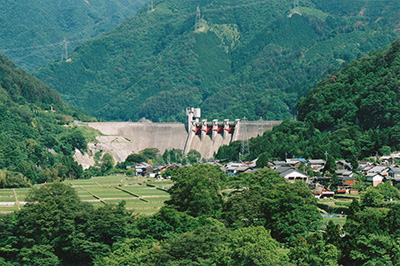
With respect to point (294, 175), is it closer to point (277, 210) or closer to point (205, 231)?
point (277, 210)

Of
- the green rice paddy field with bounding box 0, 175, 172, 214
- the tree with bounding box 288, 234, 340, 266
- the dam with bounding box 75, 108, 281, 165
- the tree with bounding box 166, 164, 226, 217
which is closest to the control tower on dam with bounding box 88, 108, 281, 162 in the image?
the dam with bounding box 75, 108, 281, 165

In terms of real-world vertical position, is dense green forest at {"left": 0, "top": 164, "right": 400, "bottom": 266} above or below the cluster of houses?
below

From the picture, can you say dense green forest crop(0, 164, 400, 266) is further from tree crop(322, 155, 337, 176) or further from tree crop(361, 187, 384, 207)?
tree crop(322, 155, 337, 176)

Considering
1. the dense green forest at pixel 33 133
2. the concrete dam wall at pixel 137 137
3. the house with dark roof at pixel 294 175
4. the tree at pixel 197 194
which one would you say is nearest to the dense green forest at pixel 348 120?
the house with dark roof at pixel 294 175

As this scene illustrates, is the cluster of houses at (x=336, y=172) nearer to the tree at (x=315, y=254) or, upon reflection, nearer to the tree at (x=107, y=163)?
the tree at (x=315, y=254)

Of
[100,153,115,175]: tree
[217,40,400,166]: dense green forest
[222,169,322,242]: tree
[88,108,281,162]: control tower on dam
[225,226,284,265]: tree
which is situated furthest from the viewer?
[88,108,281,162]: control tower on dam
